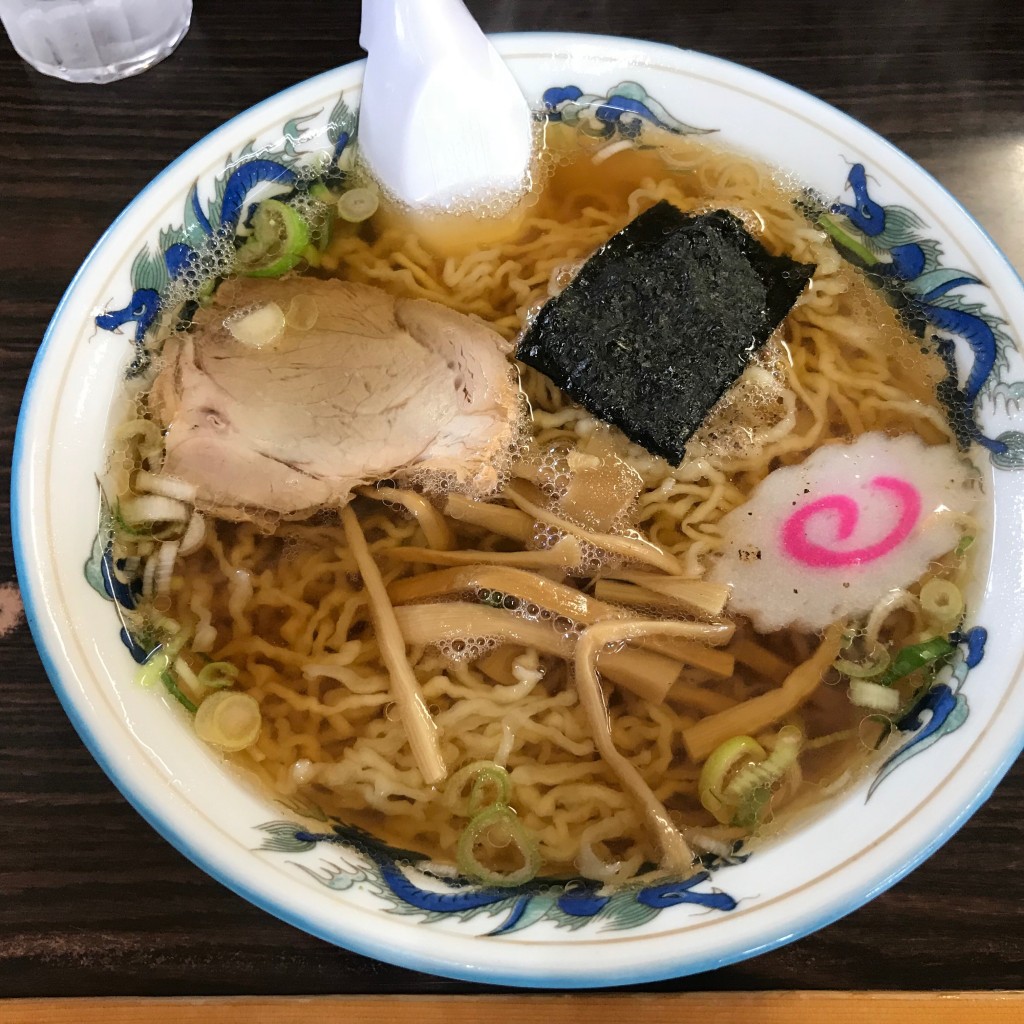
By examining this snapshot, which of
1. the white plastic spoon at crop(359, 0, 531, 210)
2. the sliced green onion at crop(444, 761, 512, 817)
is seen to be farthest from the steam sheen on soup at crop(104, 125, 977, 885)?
the white plastic spoon at crop(359, 0, 531, 210)

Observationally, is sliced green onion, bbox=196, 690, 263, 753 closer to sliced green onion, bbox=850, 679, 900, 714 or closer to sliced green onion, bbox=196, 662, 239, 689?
sliced green onion, bbox=196, 662, 239, 689

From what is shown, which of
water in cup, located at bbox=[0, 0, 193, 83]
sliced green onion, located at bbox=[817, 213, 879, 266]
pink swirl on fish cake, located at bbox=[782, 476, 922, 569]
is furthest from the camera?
water in cup, located at bbox=[0, 0, 193, 83]

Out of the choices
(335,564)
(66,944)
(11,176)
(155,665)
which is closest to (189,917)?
(66,944)

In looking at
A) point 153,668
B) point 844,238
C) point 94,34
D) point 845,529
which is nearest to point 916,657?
point 845,529

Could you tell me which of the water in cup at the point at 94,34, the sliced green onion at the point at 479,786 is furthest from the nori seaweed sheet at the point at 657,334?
the water in cup at the point at 94,34

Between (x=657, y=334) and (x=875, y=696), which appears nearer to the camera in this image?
(x=875, y=696)

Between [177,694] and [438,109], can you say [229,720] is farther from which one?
[438,109]
